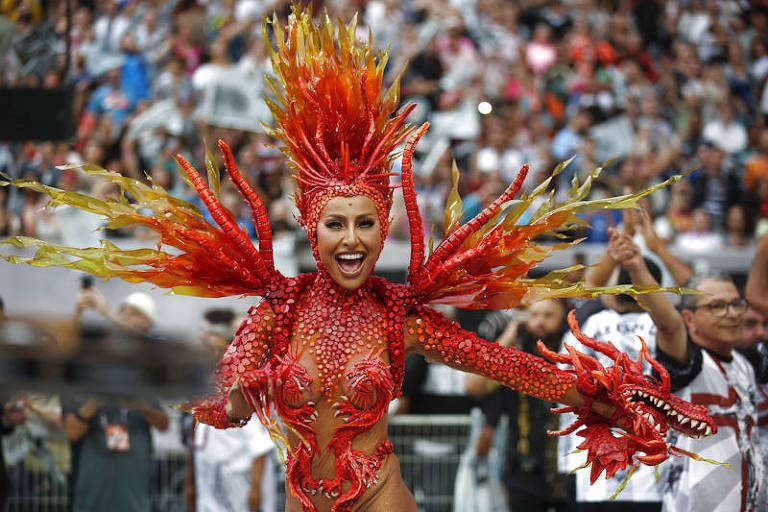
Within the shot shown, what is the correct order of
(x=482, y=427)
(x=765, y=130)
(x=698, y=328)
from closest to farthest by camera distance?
(x=698, y=328) → (x=482, y=427) → (x=765, y=130)

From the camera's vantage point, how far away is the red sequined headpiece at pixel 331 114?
13.1 feet

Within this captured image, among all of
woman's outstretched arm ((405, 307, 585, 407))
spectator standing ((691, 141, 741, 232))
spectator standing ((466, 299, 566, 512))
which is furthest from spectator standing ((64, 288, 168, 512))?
spectator standing ((691, 141, 741, 232))

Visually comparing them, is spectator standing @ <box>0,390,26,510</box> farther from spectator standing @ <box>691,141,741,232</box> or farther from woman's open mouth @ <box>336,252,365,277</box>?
spectator standing @ <box>691,141,741,232</box>

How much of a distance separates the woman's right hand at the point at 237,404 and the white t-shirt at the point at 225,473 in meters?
2.81

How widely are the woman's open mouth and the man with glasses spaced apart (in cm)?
166

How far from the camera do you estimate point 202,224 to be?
13.1 feet

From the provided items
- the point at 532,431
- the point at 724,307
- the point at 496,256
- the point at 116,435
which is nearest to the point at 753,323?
the point at 724,307

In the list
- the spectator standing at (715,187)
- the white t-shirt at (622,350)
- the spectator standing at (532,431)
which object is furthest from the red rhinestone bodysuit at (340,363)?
the spectator standing at (715,187)

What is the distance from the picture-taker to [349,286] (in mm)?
3893

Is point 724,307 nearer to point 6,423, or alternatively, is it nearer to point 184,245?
point 184,245

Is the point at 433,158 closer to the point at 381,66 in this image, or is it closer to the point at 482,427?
the point at 482,427

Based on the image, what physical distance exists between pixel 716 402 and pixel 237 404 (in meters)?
2.34

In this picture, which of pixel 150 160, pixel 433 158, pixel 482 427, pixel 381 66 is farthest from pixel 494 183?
pixel 381 66

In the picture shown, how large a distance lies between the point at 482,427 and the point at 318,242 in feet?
11.1
